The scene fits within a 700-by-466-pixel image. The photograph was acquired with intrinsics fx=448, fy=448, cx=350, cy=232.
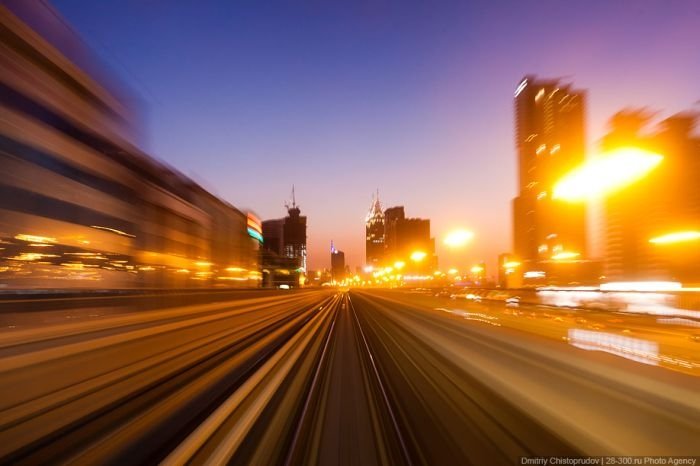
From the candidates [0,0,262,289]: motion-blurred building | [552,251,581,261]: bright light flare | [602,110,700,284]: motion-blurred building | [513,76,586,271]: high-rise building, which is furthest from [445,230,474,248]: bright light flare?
[552,251,581,261]: bright light flare

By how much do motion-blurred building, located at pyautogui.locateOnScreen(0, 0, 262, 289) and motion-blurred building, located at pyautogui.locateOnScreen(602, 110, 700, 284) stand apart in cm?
3544

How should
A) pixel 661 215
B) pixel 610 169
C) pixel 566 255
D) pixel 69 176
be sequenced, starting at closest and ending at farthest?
pixel 69 176
pixel 610 169
pixel 661 215
pixel 566 255

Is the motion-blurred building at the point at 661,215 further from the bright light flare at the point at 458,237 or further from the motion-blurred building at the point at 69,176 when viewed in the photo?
the motion-blurred building at the point at 69,176

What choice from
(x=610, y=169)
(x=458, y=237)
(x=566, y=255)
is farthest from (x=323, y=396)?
(x=566, y=255)

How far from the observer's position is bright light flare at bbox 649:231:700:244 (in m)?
48.7

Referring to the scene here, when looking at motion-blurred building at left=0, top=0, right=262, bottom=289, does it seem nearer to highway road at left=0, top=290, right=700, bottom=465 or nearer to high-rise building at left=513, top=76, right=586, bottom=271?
highway road at left=0, top=290, right=700, bottom=465

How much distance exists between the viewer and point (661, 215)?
200 ft

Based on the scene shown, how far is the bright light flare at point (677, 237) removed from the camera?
48741 millimetres

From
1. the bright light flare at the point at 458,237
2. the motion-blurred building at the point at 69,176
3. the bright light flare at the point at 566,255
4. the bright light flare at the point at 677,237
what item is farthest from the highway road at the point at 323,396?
the bright light flare at the point at 566,255

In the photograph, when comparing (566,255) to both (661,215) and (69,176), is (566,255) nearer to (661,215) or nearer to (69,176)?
(661,215)

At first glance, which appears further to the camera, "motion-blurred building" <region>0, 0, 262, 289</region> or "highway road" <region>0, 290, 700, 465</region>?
"motion-blurred building" <region>0, 0, 262, 289</region>

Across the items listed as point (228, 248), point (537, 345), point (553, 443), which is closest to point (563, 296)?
point (537, 345)

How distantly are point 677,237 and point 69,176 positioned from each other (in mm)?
60686

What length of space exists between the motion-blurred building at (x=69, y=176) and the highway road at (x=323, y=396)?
1.52 m
